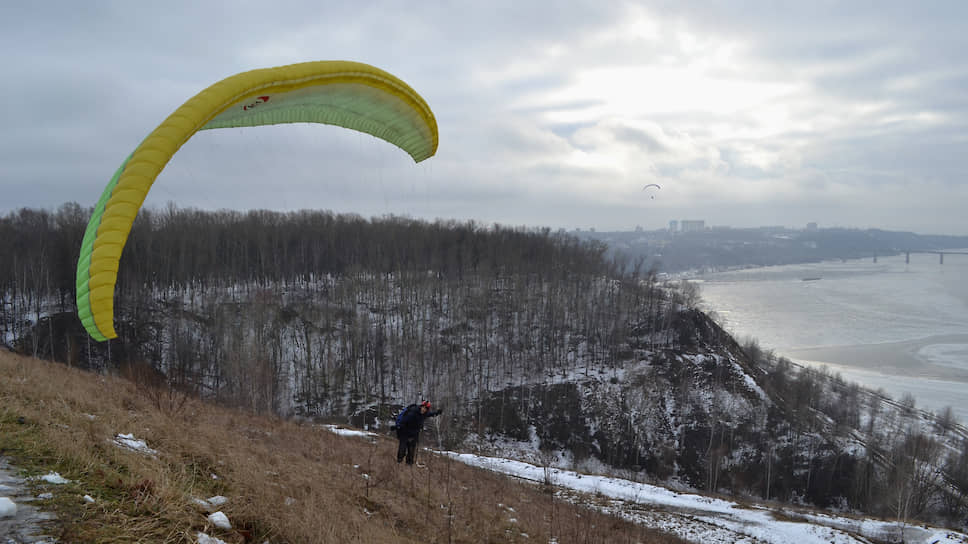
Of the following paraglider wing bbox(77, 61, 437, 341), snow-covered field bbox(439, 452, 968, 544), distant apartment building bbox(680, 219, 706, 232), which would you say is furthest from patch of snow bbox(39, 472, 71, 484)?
distant apartment building bbox(680, 219, 706, 232)

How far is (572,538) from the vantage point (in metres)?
7.43

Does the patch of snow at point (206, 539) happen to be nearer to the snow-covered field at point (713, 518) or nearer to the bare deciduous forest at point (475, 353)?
the snow-covered field at point (713, 518)

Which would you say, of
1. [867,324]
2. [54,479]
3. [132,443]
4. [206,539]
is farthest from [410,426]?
[867,324]

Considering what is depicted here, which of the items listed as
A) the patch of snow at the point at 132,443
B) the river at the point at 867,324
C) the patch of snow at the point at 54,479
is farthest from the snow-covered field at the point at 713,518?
the river at the point at 867,324

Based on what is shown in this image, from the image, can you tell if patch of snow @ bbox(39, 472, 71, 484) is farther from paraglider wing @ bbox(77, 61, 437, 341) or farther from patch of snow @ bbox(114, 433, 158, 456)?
paraglider wing @ bbox(77, 61, 437, 341)

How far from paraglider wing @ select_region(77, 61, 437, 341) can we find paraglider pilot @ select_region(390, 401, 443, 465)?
16.3ft

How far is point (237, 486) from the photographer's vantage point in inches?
190

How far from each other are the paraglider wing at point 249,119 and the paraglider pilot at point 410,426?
4.97m

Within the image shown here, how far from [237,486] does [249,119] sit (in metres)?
6.64

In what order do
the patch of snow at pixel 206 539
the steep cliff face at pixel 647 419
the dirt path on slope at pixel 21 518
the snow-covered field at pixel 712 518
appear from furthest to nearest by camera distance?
the steep cliff face at pixel 647 419 < the snow-covered field at pixel 712 518 < the patch of snow at pixel 206 539 < the dirt path on slope at pixel 21 518

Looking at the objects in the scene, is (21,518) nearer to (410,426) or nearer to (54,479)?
(54,479)

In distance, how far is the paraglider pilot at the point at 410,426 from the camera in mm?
8945

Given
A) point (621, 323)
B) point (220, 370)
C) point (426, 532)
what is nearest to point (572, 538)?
point (426, 532)

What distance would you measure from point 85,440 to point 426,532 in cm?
374
